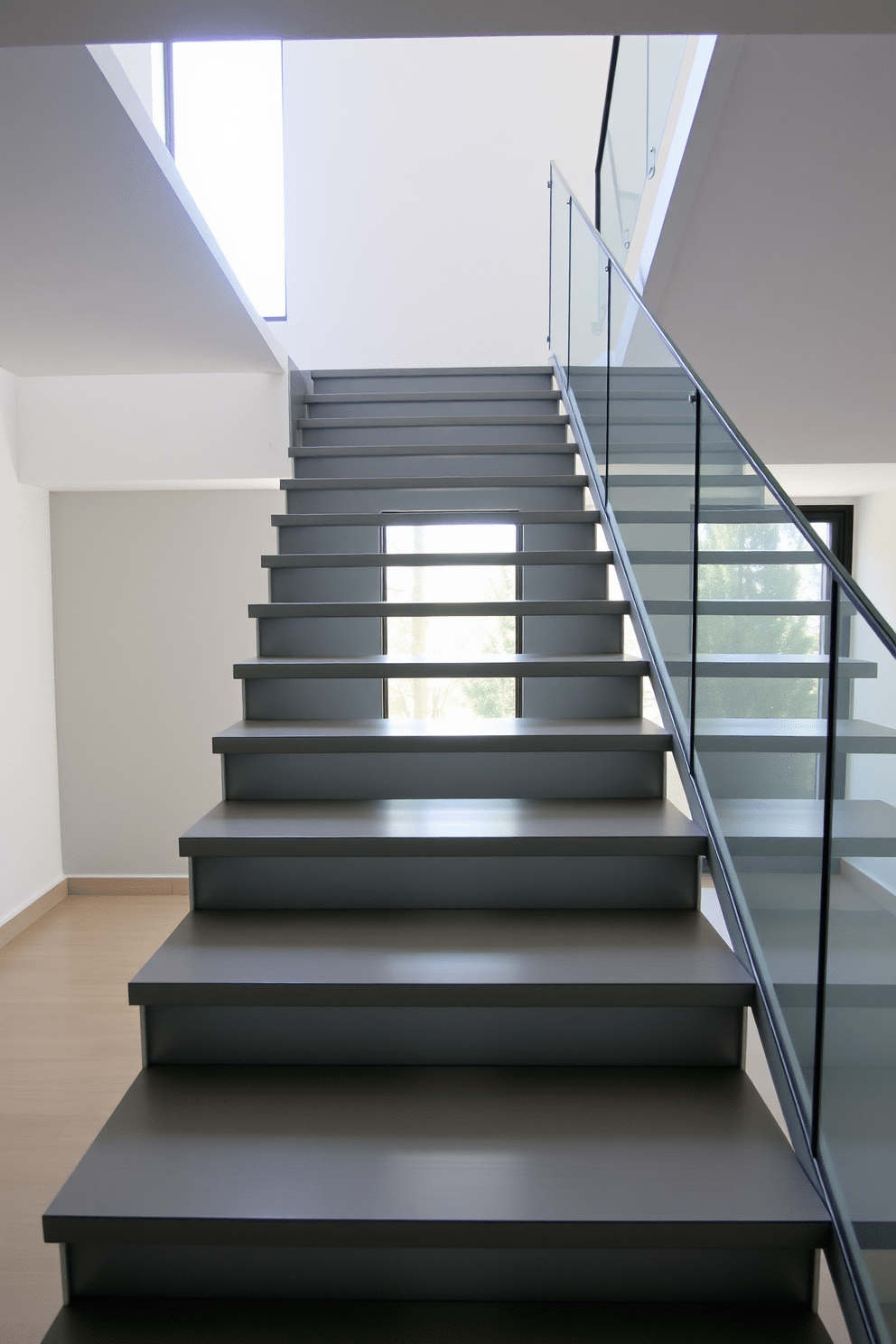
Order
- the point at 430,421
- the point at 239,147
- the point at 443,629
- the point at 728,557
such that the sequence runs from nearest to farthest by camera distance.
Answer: the point at 728,557 < the point at 430,421 < the point at 443,629 < the point at 239,147

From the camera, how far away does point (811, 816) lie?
1606 millimetres

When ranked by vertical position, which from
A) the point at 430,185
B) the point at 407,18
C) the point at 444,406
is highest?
the point at 430,185

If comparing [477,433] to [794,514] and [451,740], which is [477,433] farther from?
[794,514]

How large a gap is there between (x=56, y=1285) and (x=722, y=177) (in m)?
3.74

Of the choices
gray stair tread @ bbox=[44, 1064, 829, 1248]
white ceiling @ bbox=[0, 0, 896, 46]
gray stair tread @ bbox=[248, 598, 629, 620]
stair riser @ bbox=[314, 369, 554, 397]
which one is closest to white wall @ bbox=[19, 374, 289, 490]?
stair riser @ bbox=[314, 369, 554, 397]

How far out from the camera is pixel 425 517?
144 inches

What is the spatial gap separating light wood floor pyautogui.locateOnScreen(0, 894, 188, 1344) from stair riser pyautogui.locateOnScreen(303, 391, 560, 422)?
9.54 feet

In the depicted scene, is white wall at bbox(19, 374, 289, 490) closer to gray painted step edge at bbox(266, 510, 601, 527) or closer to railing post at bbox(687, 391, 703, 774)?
gray painted step edge at bbox(266, 510, 601, 527)

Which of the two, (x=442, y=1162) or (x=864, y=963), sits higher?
(x=864, y=963)

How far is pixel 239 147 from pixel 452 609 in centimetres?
518

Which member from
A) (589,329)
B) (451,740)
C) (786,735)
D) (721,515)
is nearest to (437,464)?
(589,329)

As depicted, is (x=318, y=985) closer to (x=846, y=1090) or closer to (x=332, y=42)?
(x=846, y=1090)

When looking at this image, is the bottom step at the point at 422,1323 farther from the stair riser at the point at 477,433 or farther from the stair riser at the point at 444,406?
the stair riser at the point at 444,406

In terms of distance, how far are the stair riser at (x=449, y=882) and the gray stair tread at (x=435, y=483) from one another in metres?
1.84
